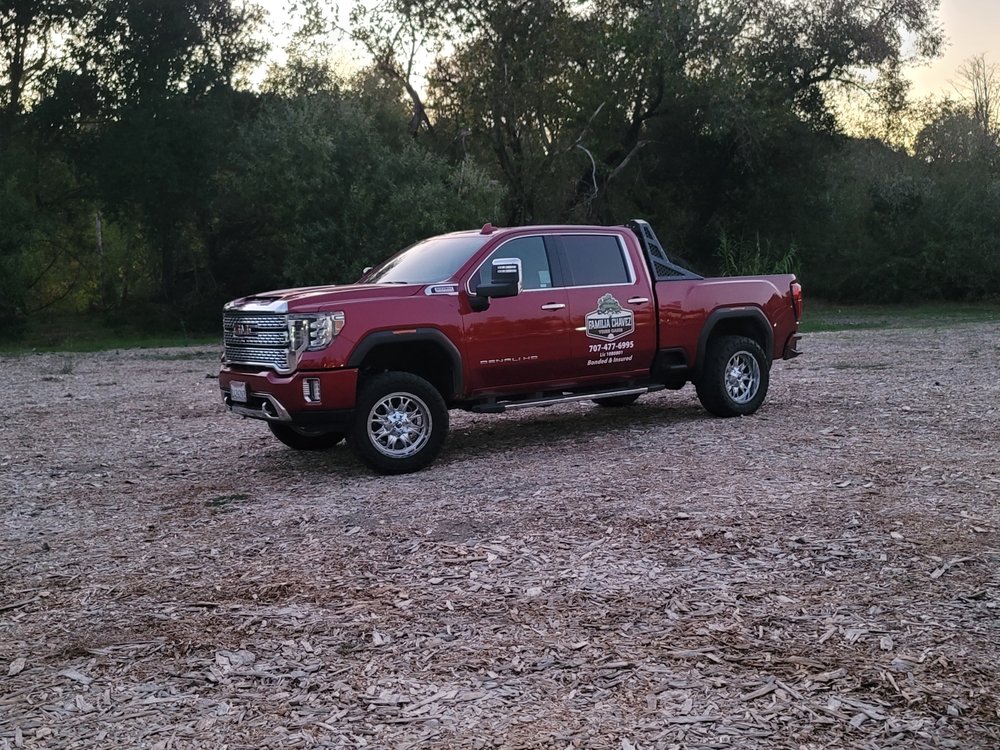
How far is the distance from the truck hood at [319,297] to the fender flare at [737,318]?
3232mm

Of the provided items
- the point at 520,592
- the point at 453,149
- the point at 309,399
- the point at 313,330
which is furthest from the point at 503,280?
the point at 453,149

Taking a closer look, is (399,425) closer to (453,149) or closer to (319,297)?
(319,297)

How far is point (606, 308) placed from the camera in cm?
944

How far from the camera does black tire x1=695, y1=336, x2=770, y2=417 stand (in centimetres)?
1030

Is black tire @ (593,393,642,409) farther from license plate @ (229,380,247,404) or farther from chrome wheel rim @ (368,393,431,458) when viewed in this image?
license plate @ (229,380,247,404)

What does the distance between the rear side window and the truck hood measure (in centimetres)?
164

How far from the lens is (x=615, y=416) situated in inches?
437

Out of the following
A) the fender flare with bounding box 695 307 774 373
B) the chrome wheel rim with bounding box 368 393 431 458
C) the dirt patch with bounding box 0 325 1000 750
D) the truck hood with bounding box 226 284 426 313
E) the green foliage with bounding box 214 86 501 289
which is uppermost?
the green foliage with bounding box 214 86 501 289

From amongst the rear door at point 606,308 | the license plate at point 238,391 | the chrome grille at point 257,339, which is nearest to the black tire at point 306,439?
the license plate at point 238,391

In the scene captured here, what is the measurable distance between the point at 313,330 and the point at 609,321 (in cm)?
294

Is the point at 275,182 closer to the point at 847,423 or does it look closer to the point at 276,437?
the point at 276,437

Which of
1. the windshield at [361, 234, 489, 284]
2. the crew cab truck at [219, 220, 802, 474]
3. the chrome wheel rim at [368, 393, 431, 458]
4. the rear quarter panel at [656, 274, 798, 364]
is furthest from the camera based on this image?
the rear quarter panel at [656, 274, 798, 364]

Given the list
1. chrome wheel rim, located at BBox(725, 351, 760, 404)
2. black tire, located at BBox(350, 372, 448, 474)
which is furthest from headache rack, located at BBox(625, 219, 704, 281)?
black tire, located at BBox(350, 372, 448, 474)

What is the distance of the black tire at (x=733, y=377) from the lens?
1030cm
